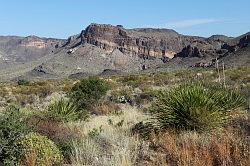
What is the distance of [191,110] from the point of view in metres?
10.1

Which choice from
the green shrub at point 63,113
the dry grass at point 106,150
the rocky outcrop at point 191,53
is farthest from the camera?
the rocky outcrop at point 191,53

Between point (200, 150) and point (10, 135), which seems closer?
point (200, 150)

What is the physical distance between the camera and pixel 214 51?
465 feet

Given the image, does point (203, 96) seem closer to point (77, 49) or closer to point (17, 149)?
point (17, 149)

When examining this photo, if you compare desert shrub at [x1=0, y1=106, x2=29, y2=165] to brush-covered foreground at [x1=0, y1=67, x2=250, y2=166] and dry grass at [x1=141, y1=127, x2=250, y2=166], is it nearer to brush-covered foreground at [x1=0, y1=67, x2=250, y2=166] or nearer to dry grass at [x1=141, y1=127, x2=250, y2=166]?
brush-covered foreground at [x1=0, y1=67, x2=250, y2=166]

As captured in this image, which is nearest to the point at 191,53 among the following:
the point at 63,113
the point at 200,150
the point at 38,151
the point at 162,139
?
the point at 63,113

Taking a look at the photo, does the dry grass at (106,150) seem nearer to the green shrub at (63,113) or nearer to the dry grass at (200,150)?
the dry grass at (200,150)

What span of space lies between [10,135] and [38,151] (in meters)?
0.74

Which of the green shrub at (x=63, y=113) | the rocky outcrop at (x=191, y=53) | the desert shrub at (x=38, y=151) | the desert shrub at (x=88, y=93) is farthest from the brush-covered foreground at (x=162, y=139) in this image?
the rocky outcrop at (x=191, y=53)

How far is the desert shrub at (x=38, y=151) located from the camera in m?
8.11

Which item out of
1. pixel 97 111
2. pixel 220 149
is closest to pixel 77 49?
pixel 97 111

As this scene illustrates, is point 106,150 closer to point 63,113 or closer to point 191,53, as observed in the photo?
point 63,113

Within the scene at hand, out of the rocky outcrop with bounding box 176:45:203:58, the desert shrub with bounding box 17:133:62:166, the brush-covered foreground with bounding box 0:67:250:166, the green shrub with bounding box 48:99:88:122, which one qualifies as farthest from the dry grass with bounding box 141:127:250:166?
the rocky outcrop with bounding box 176:45:203:58

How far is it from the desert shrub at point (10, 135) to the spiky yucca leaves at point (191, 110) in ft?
10.1
